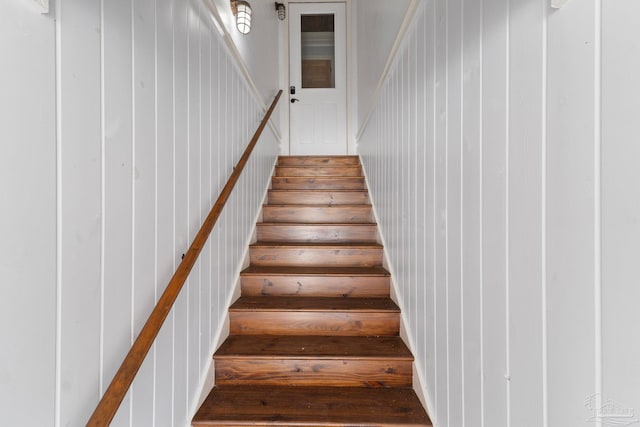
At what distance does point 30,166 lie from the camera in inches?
21.8

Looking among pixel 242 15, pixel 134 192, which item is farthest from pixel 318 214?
pixel 134 192

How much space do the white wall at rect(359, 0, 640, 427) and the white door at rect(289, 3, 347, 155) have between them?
3.12m

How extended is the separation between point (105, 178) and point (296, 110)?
149 inches

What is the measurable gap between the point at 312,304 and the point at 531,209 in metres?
1.35

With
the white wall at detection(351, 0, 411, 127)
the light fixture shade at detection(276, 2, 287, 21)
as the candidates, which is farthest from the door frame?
the white wall at detection(351, 0, 411, 127)

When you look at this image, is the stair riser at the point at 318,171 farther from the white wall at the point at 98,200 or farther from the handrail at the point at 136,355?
the handrail at the point at 136,355

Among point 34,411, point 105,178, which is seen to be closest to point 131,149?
point 105,178

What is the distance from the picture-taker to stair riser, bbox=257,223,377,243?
2.38 meters

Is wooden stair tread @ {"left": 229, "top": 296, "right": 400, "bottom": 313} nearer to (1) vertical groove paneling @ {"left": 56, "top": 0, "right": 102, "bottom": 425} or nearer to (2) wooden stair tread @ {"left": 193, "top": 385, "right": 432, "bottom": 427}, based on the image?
(2) wooden stair tread @ {"left": 193, "top": 385, "right": 432, "bottom": 427}

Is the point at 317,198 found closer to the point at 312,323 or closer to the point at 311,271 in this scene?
the point at 311,271

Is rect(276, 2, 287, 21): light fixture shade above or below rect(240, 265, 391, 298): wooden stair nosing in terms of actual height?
above

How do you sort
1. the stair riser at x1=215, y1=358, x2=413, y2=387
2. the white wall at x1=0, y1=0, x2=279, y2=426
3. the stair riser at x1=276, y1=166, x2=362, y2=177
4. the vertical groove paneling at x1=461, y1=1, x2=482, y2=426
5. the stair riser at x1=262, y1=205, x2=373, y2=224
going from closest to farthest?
1. the white wall at x1=0, y1=0, x2=279, y2=426
2. the vertical groove paneling at x1=461, y1=1, x2=482, y2=426
3. the stair riser at x1=215, y1=358, x2=413, y2=387
4. the stair riser at x1=262, y1=205, x2=373, y2=224
5. the stair riser at x1=276, y1=166, x2=362, y2=177

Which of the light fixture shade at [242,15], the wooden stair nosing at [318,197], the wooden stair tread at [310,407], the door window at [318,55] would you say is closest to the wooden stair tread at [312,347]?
the wooden stair tread at [310,407]

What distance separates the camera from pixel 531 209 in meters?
0.62
